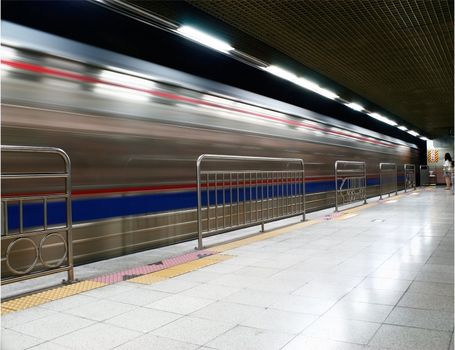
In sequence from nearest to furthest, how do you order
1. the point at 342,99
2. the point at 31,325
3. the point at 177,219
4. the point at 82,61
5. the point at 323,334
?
1. the point at 323,334
2. the point at 31,325
3. the point at 82,61
4. the point at 177,219
5. the point at 342,99

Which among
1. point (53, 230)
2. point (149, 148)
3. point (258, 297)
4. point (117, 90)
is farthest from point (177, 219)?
point (258, 297)

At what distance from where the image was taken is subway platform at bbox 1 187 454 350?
224 cm

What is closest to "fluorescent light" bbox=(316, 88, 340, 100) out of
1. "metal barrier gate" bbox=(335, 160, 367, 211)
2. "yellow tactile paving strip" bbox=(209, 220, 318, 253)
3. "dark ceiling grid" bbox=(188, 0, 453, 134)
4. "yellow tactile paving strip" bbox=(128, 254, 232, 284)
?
"dark ceiling grid" bbox=(188, 0, 453, 134)

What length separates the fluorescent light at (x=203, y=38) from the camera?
5.19m

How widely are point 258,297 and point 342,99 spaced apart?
8410mm

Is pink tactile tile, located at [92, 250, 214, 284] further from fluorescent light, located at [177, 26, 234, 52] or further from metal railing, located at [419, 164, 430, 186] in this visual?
metal railing, located at [419, 164, 430, 186]

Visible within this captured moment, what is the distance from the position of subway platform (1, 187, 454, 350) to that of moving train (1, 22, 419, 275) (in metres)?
0.42

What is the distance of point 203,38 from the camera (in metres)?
5.45

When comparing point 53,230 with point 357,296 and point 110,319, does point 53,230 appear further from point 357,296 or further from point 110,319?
point 357,296

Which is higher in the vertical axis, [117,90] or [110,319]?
[117,90]

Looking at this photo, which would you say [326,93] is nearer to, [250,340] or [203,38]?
[203,38]

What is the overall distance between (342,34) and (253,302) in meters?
4.19

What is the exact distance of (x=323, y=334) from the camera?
228cm

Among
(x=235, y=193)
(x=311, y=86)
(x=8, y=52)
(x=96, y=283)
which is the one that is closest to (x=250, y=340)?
(x=96, y=283)
